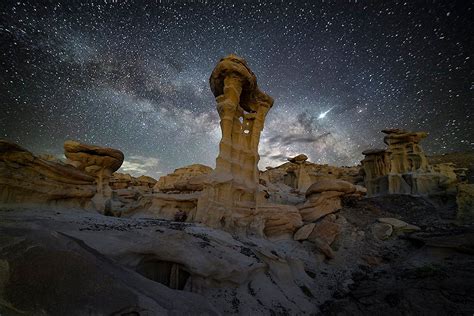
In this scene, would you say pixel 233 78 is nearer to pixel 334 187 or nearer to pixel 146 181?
pixel 334 187

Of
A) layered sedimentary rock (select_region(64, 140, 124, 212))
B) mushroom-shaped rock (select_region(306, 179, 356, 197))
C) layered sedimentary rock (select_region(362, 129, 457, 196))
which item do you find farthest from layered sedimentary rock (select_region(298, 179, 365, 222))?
layered sedimentary rock (select_region(362, 129, 457, 196))

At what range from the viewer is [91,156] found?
13.5 m

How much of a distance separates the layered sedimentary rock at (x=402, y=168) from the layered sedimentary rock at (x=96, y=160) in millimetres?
27415

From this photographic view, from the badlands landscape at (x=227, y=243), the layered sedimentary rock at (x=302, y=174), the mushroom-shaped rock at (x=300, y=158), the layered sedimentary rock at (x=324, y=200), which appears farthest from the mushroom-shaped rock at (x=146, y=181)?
the layered sedimentary rock at (x=324, y=200)

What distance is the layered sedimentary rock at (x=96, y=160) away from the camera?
1307 centimetres

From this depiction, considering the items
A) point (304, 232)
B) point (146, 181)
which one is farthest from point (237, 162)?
point (146, 181)

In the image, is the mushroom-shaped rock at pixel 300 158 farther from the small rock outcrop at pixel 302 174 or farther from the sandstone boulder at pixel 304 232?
the sandstone boulder at pixel 304 232

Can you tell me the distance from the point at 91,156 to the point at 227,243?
11.3 metres

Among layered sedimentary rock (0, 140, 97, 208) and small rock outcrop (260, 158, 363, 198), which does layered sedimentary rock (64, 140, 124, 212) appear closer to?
layered sedimentary rock (0, 140, 97, 208)

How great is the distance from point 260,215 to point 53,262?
944 cm

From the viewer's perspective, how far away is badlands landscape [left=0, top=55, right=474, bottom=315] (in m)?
3.22

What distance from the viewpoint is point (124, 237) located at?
196 inches

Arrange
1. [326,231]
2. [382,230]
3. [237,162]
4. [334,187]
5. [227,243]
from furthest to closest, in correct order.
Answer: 1. [334,187]
2. [237,162]
3. [382,230]
4. [326,231]
5. [227,243]

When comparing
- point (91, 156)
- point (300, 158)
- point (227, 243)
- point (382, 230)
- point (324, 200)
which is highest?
point (300, 158)
